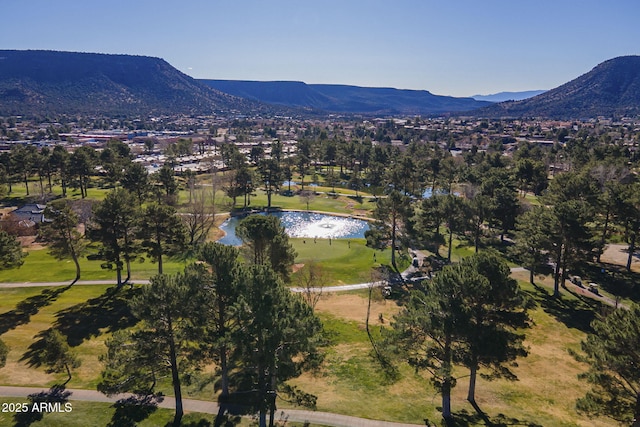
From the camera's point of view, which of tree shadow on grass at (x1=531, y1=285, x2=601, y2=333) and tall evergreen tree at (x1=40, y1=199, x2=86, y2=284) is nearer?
tree shadow on grass at (x1=531, y1=285, x2=601, y2=333)

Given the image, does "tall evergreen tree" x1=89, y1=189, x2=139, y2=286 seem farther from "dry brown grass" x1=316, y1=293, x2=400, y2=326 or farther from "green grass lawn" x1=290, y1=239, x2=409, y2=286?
"dry brown grass" x1=316, y1=293, x2=400, y2=326

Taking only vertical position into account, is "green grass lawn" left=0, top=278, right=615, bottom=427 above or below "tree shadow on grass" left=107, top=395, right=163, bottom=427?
below

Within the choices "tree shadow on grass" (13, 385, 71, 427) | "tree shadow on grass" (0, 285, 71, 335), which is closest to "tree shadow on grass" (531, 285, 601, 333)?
"tree shadow on grass" (13, 385, 71, 427)

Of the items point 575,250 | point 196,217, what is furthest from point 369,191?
point 575,250

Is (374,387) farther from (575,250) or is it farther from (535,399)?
(575,250)

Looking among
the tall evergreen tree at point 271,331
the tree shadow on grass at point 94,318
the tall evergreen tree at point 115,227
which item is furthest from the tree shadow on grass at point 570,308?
the tall evergreen tree at point 115,227

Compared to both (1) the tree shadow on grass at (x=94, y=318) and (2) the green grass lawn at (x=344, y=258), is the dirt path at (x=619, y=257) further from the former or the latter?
(1) the tree shadow on grass at (x=94, y=318)
